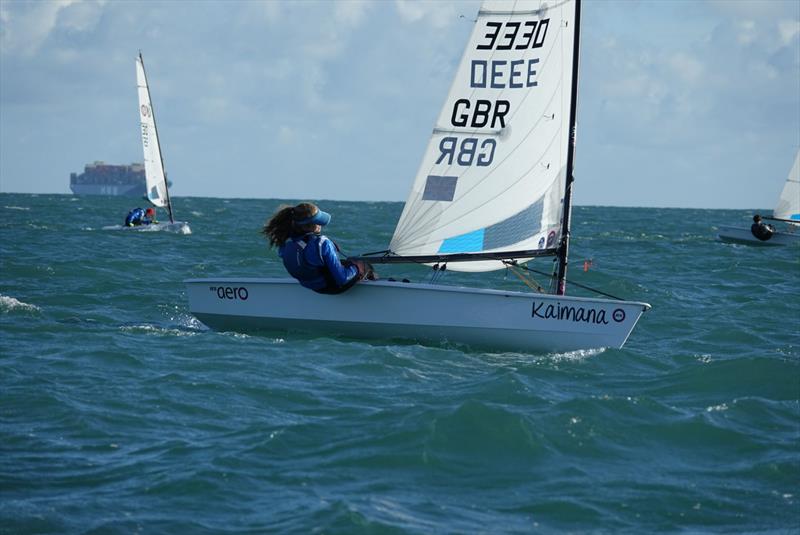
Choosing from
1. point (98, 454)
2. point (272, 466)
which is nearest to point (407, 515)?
point (272, 466)

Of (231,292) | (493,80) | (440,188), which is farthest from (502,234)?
(231,292)

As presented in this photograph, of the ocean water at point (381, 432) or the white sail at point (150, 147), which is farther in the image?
the white sail at point (150, 147)

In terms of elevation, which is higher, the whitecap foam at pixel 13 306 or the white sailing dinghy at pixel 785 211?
the white sailing dinghy at pixel 785 211

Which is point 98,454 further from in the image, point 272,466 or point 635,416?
point 635,416

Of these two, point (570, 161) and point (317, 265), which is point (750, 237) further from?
point (317, 265)

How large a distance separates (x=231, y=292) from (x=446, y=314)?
7.14 feet

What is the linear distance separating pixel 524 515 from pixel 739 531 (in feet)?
3.44

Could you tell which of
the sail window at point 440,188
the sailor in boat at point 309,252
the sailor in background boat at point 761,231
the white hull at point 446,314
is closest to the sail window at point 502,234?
the sail window at point 440,188

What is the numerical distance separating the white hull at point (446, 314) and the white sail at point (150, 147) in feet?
67.6

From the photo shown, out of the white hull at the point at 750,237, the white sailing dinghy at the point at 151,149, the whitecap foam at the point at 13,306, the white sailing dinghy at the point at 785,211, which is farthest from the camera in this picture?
the white sailing dinghy at the point at 151,149

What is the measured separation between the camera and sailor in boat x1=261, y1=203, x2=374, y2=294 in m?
9.47

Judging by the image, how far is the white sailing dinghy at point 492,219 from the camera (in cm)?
953

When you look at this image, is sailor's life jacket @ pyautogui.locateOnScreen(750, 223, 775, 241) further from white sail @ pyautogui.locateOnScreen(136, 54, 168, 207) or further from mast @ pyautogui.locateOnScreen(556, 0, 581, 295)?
mast @ pyautogui.locateOnScreen(556, 0, 581, 295)

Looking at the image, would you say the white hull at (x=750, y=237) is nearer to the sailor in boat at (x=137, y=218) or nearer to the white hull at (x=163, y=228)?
the white hull at (x=163, y=228)
